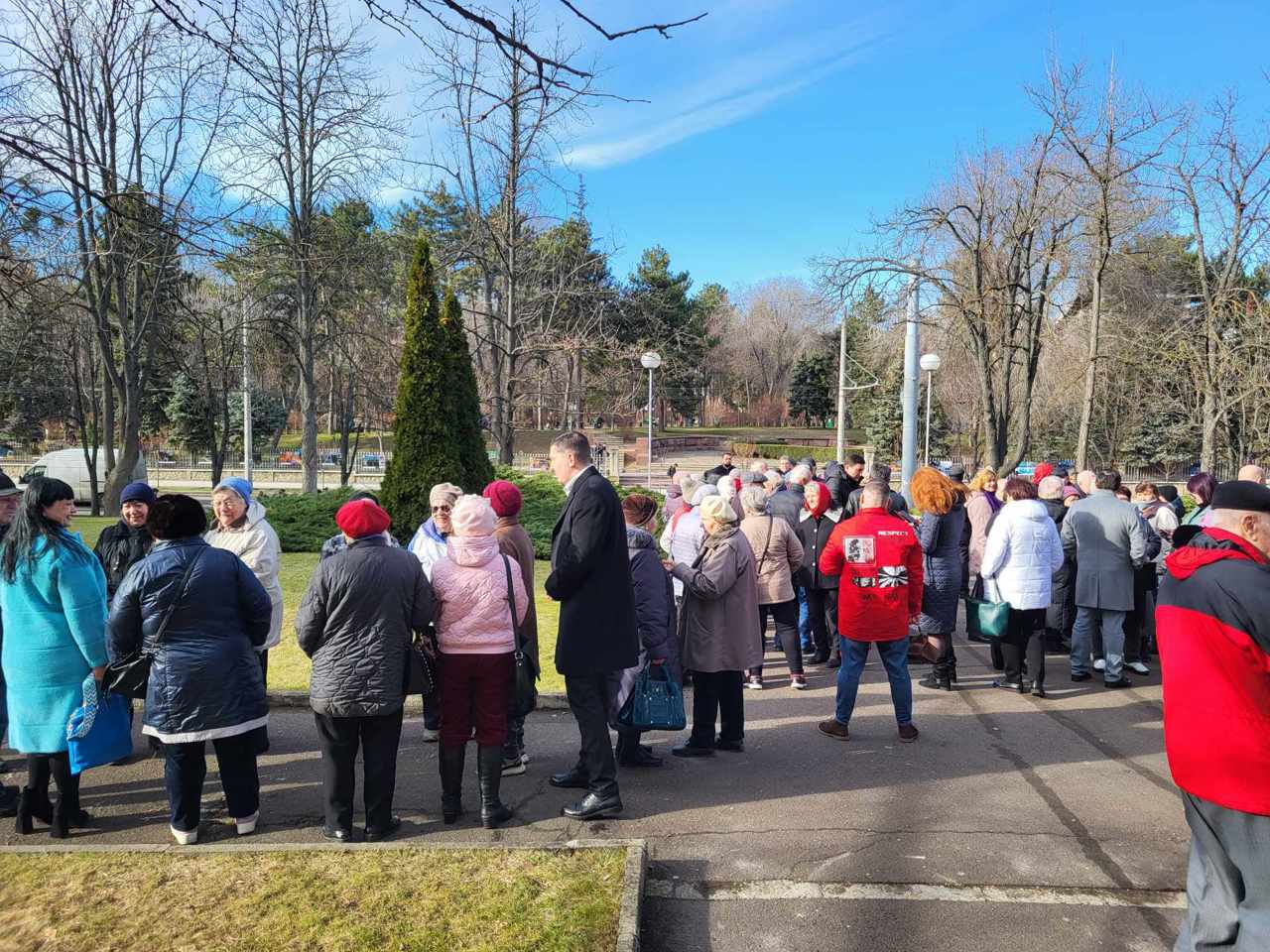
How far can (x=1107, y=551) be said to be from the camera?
7816 millimetres

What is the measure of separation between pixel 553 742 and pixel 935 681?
375cm

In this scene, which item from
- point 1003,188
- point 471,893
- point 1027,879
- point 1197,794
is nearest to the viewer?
point 1197,794

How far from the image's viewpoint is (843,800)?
514 centimetres

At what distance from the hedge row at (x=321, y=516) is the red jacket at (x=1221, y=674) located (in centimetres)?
1160

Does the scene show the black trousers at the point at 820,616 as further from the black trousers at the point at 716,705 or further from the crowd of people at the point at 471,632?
the black trousers at the point at 716,705

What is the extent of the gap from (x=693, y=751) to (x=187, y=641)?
3340mm

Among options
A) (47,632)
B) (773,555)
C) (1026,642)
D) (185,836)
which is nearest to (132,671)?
(47,632)

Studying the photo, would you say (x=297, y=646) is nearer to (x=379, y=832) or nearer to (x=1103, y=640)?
(x=379, y=832)

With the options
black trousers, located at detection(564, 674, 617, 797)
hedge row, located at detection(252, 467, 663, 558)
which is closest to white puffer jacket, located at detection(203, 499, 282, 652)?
black trousers, located at detection(564, 674, 617, 797)

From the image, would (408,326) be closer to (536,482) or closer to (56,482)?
(536,482)

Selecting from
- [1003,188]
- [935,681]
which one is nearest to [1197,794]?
[935,681]

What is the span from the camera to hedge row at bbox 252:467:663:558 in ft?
50.6

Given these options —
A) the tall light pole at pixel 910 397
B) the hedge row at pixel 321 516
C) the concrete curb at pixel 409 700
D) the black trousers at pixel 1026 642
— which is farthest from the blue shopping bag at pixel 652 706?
the tall light pole at pixel 910 397

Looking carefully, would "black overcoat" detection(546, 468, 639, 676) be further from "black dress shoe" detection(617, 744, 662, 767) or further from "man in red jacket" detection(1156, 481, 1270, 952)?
"man in red jacket" detection(1156, 481, 1270, 952)
